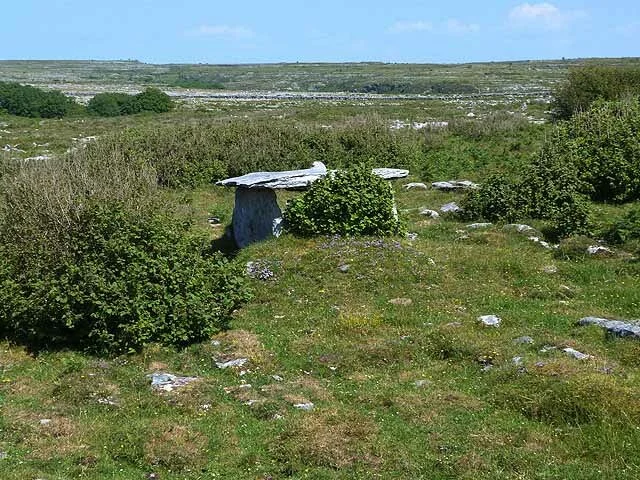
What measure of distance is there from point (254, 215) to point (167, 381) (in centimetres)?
992

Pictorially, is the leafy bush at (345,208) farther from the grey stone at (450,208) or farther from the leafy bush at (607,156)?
the leafy bush at (607,156)

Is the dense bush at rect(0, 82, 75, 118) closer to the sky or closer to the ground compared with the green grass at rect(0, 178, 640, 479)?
closer to the sky

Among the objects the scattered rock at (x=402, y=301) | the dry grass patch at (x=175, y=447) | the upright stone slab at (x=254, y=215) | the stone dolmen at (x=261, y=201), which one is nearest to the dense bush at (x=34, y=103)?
the upright stone slab at (x=254, y=215)

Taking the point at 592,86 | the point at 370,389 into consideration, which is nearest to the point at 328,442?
the point at 370,389

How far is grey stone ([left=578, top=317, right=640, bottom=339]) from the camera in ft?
43.5

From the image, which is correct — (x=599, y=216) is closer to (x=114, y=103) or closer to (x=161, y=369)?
(x=161, y=369)

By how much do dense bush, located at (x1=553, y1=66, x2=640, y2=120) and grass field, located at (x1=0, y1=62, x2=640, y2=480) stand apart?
82.2 feet

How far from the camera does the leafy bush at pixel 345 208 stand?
19812 millimetres

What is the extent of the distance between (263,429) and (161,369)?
3.27m

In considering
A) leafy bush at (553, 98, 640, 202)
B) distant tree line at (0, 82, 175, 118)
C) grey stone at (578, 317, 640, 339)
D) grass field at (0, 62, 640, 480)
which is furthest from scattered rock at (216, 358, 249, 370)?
distant tree line at (0, 82, 175, 118)

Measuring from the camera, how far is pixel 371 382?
41.0 ft

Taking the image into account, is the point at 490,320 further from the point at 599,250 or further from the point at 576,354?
the point at 599,250

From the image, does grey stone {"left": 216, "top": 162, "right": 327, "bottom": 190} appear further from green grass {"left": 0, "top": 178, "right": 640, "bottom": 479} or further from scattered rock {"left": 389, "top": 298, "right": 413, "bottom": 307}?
scattered rock {"left": 389, "top": 298, "right": 413, "bottom": 307}

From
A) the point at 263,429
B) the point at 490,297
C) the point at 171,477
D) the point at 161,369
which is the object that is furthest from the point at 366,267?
the point at 171,477
